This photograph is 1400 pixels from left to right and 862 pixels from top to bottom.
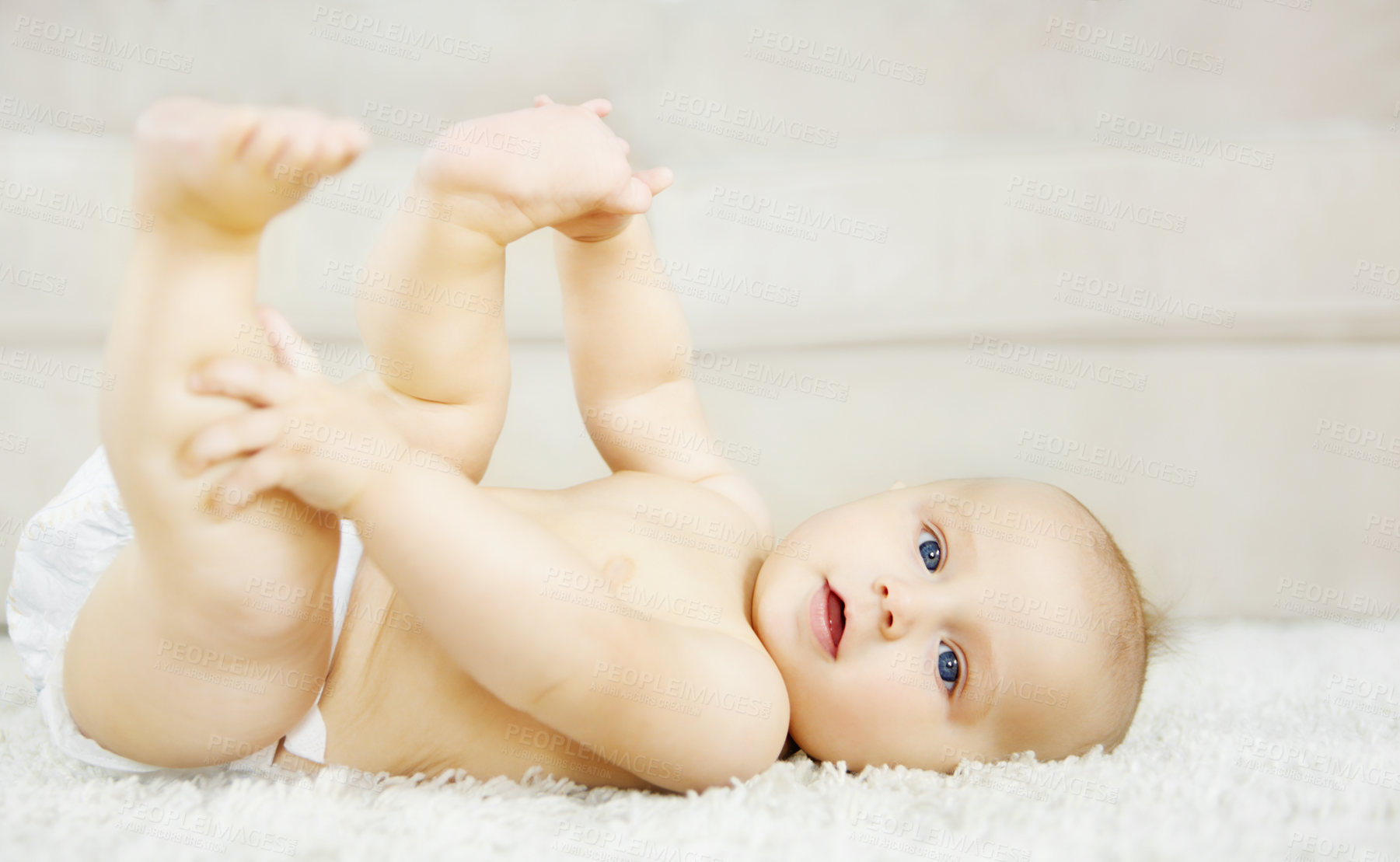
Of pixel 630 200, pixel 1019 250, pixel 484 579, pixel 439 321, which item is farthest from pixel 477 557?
pixel 1019 250

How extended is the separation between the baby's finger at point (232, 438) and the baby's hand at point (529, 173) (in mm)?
275

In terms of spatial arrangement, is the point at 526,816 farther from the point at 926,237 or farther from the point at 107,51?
the point at 107,51

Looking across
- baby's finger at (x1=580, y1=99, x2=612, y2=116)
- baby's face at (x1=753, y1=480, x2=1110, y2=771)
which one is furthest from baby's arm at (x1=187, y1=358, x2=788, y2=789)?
baby's finger at (x1=580, y1=99, x2=612, y2=116)

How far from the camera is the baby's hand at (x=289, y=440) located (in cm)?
58

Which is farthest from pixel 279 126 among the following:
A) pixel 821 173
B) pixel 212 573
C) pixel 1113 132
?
pixel 1113 132

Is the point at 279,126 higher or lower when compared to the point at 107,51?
higher

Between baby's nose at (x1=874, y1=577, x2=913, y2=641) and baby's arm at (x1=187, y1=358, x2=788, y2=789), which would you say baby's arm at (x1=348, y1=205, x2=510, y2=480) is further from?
baby's nose at (x1=874, y1=577, x2=913, y2=641)

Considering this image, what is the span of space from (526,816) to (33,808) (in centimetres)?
33

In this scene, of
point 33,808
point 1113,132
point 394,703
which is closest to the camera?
point 33,808

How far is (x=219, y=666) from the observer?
67cm

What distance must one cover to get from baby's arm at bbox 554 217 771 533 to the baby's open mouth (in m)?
0.19

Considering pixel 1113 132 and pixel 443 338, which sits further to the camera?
pixel 1113 132

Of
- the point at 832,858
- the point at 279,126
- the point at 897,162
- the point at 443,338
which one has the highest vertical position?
the point at 279,126

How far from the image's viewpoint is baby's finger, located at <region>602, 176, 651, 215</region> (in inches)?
34.1
